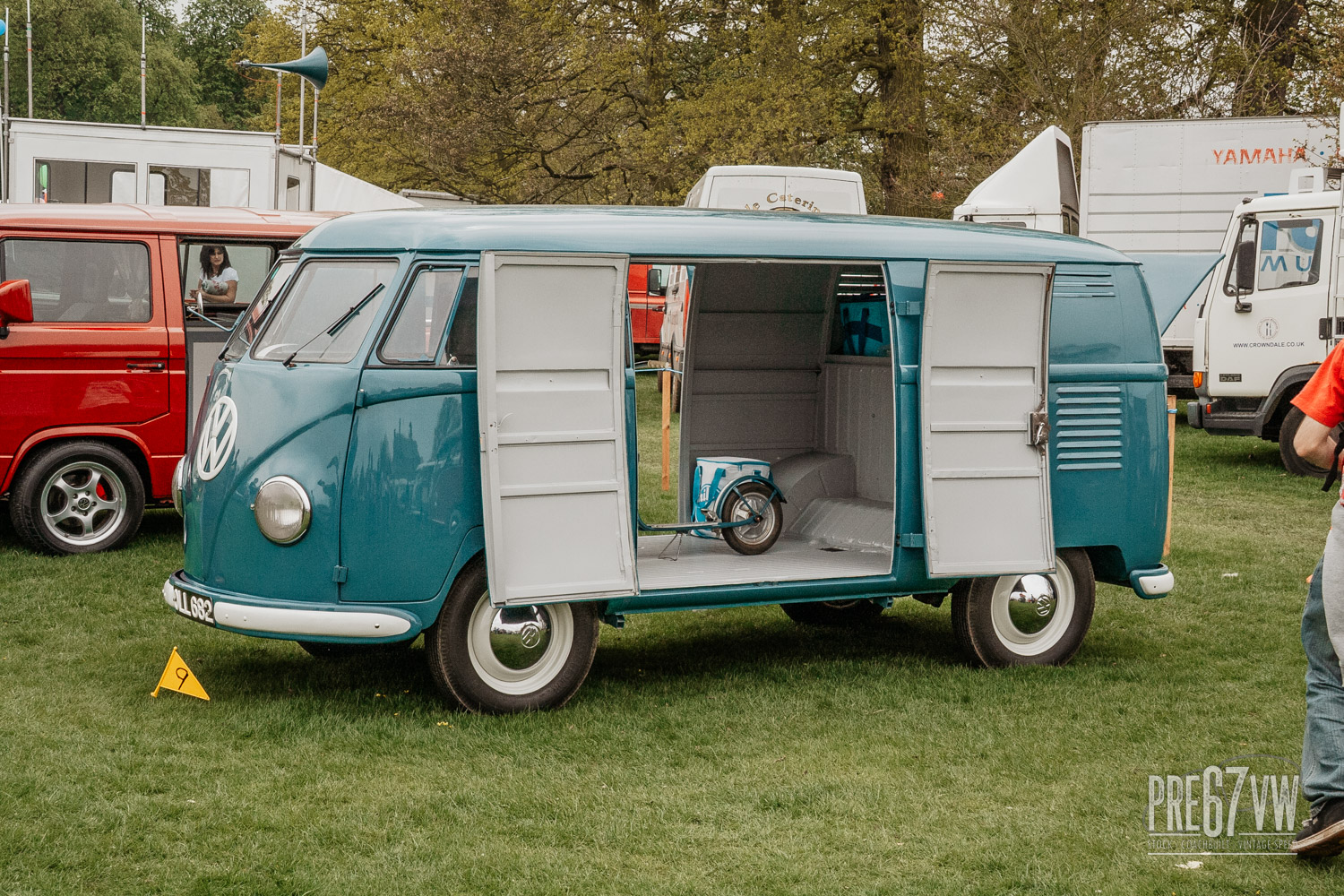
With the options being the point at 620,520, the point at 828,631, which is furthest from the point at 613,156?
the point at 620,520

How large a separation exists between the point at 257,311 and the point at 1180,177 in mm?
14007

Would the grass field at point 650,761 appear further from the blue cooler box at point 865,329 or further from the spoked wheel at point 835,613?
the blue cooler box at point 865,329

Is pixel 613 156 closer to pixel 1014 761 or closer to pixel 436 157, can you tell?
pixel 436 157

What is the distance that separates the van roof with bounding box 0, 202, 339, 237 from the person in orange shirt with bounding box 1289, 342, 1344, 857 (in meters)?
7.20

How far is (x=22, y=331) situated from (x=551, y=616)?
16.0ft

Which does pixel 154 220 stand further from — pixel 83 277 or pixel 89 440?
pixel 89 440

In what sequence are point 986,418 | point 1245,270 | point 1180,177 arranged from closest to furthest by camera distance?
1. point 986,418
2. point 1245,270
3. point 1180,177

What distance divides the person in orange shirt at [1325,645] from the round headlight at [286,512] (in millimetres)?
A: 3671

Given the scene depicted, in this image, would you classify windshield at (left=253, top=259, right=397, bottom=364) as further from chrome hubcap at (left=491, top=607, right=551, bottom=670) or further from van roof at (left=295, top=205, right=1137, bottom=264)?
chrome hubcap at (left=491, top=607, right=551, bottom=670)

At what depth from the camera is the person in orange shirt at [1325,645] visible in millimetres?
4219

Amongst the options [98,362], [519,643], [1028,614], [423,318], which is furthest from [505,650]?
[98,362]

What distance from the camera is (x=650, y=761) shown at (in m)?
5.55

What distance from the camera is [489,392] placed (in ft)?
18.9

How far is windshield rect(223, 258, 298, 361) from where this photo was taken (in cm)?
640
